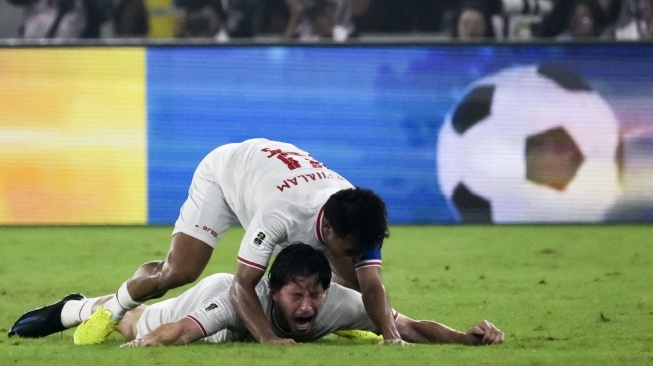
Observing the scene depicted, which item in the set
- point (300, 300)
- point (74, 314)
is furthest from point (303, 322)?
point (74, 314)

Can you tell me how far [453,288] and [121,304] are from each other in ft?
10.4

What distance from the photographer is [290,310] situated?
6.88 meters

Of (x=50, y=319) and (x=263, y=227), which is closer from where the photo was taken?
(x=263, y=227)

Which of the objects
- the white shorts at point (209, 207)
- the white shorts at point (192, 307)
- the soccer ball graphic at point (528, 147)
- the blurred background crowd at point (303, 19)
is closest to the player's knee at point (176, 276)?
the white shorts at point (192, 307)

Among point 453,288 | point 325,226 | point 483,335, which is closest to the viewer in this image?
point 325,226

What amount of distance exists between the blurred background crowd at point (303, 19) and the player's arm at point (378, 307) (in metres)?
7.94

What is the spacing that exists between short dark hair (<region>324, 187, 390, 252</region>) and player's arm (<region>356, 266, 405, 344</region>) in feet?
1.16

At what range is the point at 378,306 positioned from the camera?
7.02 m

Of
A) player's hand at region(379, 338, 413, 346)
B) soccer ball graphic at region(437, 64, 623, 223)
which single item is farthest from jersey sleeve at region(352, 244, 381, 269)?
soccer ball graphic at region(437, 64, 623, 223)

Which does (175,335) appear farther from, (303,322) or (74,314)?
(74,314)

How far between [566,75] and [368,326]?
6.66m

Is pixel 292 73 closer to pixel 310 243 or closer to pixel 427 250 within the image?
pixel 427 250

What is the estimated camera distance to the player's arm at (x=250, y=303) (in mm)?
6797

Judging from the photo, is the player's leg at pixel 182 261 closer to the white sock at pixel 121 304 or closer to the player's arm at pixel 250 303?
the white sock at pixel 121 304
